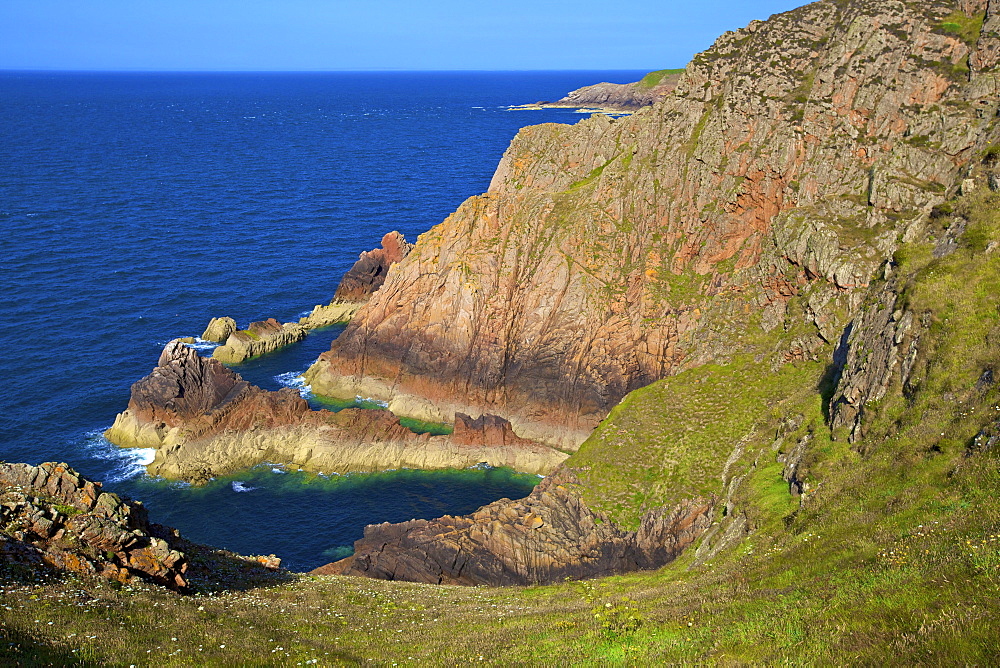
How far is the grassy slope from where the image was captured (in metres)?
17.6

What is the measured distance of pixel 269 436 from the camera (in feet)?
235

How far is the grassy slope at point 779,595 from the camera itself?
17.6 m

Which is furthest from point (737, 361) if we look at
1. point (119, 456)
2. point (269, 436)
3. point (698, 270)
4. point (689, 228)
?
point (119, 456)

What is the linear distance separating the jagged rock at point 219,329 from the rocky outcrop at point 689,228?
16160mm

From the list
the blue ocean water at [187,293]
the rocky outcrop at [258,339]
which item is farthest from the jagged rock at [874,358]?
the rocky outcrop at [258,339]

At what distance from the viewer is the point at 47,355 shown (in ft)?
282

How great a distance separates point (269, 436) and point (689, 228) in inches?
1758

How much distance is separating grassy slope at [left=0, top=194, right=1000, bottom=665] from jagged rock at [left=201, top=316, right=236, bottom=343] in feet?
195

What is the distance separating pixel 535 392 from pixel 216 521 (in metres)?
30.9

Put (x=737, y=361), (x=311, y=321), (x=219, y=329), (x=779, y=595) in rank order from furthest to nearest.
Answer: (x=311, y=321)
(x=219, y=329)
(x=737, y=361)
(x=779, y=595)

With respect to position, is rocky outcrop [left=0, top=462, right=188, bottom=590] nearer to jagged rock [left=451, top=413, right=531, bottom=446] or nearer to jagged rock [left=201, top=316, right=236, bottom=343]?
jagged rock [left=451, top=413, right=531, bottom=446]

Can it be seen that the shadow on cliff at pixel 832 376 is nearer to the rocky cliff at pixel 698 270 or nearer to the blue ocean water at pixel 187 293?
the rocky cliff at pixel 698 270

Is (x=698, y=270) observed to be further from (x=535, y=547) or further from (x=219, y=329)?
(x=219, y=329)

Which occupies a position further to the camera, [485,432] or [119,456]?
[485,432]
